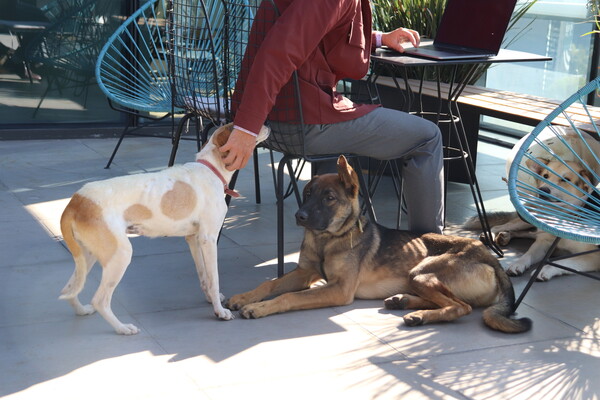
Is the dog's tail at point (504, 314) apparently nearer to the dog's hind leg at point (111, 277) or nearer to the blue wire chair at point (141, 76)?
the dog's hind leg at point (111, 277)

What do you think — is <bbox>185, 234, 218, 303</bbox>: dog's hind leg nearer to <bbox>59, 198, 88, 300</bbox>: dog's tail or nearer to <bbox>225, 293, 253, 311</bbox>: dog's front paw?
<bbox>225, 293, 253, 311</bbox>: dog's front paw

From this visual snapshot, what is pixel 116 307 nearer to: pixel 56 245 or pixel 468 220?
pixel 56 245

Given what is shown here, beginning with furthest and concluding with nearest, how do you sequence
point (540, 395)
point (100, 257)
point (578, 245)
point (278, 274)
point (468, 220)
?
point (468, 220)
point (578, 245)
point (278, 274)
point (100, 257)
point (540, 395)

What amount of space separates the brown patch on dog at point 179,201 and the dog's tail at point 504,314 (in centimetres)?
131

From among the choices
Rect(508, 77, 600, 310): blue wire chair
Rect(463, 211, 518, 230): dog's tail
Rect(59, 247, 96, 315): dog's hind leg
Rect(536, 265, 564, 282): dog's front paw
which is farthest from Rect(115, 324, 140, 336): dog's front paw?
Rect(463, 211, 518, 230): dog's tail

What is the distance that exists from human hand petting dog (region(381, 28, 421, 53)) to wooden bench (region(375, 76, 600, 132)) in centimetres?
59

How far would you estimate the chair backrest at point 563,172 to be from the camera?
3.57 m

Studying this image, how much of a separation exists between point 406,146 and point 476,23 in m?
1.01

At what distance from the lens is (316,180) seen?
3631 mm

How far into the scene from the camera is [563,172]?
4.02 metres

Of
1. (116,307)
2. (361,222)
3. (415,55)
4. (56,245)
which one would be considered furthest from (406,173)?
(56,245)

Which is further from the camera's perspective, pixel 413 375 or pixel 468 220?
pixel 468 220

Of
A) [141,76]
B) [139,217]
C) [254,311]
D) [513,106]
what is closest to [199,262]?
[254,311]

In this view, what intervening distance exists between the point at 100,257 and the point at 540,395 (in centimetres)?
167
